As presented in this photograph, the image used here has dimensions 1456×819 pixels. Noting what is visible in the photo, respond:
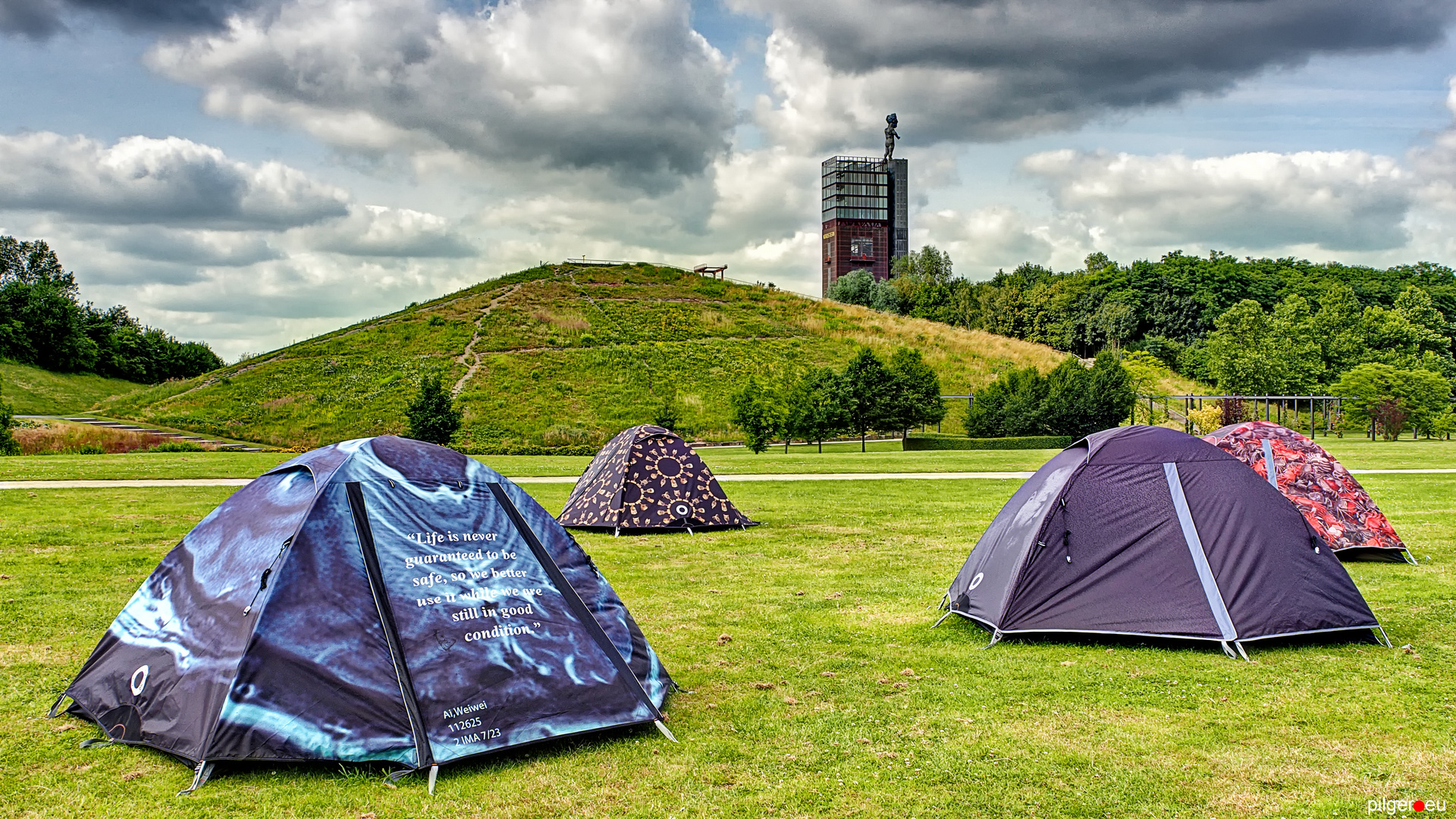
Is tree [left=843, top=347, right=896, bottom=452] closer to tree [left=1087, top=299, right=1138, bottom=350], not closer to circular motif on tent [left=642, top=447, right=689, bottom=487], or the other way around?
circular motif on tent [left=642, top=447, right=689, bottom=487]

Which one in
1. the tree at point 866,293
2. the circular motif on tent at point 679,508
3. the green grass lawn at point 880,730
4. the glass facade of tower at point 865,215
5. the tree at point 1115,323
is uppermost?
the glass facade of tower at point 865,215

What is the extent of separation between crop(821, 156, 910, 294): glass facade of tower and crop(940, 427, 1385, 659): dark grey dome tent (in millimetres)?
176196

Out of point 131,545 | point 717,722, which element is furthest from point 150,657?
point 131,545

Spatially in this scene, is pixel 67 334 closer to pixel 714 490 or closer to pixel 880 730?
pixel 714 490

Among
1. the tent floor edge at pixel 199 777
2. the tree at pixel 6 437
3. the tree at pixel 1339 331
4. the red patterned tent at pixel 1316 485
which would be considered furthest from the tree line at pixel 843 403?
the tree at pixel 1339 331

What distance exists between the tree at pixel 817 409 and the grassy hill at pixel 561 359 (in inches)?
266

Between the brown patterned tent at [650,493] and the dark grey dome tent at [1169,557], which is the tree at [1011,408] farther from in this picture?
the dark grey dome tent at [1169,557]

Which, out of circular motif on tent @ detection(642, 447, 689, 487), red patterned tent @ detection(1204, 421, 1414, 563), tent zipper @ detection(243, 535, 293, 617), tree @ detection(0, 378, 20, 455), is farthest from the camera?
tree @ detection(0, 378, 20, 455)

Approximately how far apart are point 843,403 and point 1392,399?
37.0m

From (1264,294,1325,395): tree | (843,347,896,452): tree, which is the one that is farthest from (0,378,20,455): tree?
(1264,294,1325,395): tree

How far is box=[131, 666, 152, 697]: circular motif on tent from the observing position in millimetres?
6531

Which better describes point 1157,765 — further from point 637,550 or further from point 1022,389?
point 1022,389

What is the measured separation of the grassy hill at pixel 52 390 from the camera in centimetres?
5922

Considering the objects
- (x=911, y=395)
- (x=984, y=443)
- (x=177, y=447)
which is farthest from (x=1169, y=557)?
(x=911, y=395)
